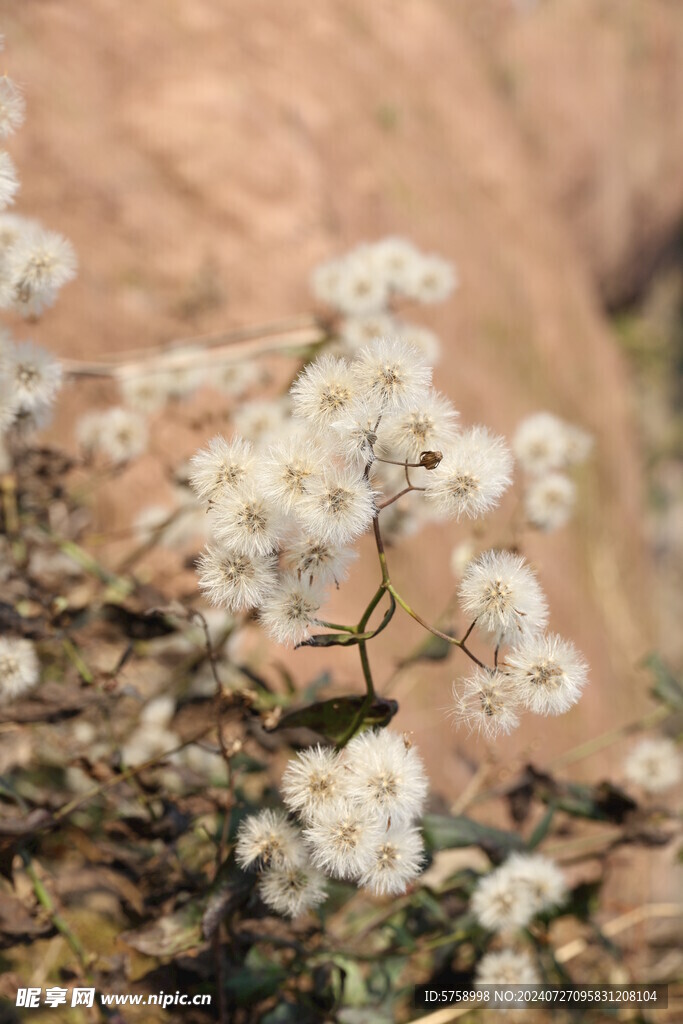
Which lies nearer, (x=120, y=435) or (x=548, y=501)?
(x=548, y=501)

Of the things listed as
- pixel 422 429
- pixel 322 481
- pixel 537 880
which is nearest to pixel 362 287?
pixel 422 429

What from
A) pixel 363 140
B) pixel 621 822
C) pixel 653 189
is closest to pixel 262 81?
pixel 363 140

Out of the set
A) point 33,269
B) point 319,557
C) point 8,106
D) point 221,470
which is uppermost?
point 8,106

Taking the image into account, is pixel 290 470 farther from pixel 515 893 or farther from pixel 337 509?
pixel 515 893

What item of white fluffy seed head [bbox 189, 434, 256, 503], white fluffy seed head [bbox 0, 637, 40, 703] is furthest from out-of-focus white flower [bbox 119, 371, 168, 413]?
white fluffy seed head [bbox 189, 434, 256, 503]

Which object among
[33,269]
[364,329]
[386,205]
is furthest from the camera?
[386,205]

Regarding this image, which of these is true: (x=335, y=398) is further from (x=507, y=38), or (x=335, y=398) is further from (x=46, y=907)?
(x=507, y=38)

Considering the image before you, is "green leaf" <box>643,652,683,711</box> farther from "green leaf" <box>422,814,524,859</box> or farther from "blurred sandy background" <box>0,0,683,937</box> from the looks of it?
"green leaf" <box>422,814,524,859</box>
